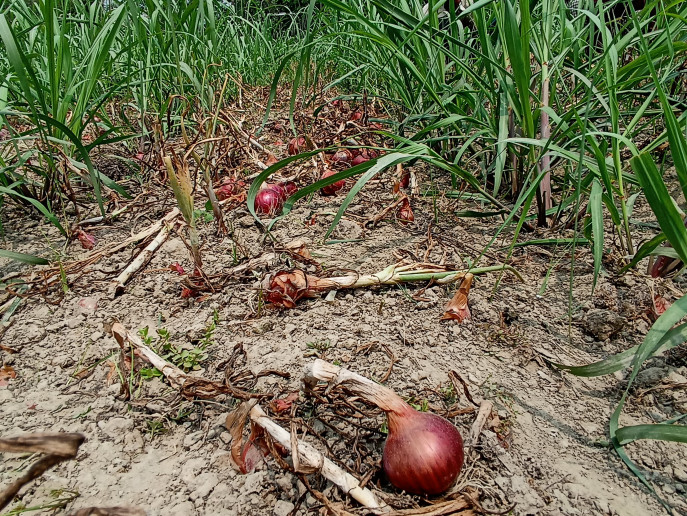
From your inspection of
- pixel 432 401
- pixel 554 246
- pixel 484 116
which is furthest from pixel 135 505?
pixel 484 116

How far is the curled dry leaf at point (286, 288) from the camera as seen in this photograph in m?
1.26

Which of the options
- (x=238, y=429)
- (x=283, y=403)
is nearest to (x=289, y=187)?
(x=283, y=403)

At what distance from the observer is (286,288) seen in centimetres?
127

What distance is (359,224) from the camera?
1.65 m

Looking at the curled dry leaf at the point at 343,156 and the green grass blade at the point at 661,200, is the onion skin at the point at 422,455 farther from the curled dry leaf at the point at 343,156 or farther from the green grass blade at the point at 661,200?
the curled dry leaf at the point at 343,156

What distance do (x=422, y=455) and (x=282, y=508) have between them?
0.83ft

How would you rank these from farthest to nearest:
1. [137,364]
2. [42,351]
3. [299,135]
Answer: [299,135]
[42,351]
[137,364]

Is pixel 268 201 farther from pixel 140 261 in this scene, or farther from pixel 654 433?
pixel 654 433

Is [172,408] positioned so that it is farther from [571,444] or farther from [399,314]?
[571,444]

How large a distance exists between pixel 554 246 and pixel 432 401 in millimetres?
673

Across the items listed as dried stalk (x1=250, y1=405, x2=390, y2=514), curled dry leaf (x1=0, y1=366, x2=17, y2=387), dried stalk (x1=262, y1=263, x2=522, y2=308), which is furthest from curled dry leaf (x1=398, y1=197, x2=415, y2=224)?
curled dry leaf (x1=0, y1=366, x2=17, y2=387)

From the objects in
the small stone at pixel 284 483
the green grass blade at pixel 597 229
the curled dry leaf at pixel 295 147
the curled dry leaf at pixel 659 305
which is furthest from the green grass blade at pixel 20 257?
the curled dry leaf at pixel 659 305

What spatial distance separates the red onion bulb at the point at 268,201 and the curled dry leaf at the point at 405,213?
1.52 feet

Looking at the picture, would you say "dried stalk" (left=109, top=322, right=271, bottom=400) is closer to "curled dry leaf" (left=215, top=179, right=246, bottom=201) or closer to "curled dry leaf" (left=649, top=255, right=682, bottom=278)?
"curled dry leaf" (left=215, top=179, right=246, bottom=201)
